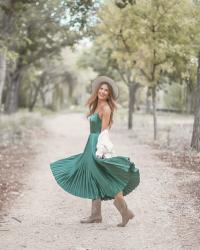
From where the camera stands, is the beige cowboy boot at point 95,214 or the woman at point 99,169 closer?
the woman at point 99,169

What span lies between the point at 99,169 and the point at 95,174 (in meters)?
0.08

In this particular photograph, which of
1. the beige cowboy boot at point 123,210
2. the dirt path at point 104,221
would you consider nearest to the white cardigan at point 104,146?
the beige cowboy boot at point 123,210

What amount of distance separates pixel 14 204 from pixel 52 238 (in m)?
2.51

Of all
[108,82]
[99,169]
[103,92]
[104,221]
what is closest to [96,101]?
[103,92]

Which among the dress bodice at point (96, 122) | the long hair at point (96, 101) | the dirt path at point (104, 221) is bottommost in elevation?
the dirt path at point (104, 221)

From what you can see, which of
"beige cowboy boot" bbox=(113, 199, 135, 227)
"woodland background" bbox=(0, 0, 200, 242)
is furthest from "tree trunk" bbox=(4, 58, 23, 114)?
"beige cowboy boot" bbox=(113, 199, 135, 227)

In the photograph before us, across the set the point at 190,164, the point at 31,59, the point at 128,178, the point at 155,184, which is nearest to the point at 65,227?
the point at 128,178

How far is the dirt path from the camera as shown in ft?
21.8

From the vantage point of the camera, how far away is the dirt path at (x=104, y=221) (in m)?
6.64

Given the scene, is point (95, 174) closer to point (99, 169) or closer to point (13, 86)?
point (99, 169)

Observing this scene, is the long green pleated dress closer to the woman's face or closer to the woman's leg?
the woman's leg

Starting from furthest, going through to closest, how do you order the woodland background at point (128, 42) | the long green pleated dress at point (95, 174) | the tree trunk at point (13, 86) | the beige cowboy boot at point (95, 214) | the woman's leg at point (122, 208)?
1. the tree trunk at point (13, 86)
2. the woodland background at point (128, 42)
3. the beige cowboy boot at point (95, 214)
4. the woman's leg at point (122, 208)
5. the long green pleated dress at point (95, 174)

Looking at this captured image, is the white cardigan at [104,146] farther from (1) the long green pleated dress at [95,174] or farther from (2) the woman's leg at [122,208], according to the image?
(2) the woman's leg at [122,208]

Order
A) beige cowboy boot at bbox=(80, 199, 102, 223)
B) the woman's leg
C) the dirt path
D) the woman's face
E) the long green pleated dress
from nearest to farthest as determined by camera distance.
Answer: the dirt path, the long green pleated dress, the woman's leg, the woman's face, beige cowboy boot at bbox=(80, 199, 102, 223)
